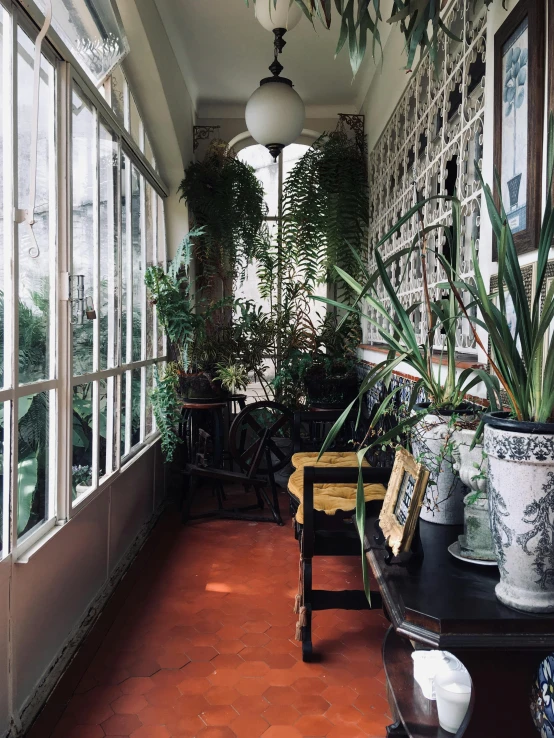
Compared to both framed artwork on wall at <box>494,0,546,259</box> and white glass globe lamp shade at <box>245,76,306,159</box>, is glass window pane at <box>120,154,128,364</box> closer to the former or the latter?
white glass globe lamp shade at <box>245,76,306,159</box>

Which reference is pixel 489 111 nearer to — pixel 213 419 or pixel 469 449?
pixel 469 449

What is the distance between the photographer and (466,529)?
53.8 inches

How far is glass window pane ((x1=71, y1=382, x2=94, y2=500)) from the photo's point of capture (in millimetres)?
2502


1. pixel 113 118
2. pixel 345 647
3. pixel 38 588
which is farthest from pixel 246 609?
pixel 113 118

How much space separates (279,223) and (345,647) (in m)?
3.84

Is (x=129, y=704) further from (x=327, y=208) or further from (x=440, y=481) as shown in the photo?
(x=327, y=208)

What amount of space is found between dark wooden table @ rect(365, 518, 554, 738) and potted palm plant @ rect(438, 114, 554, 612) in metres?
0.05

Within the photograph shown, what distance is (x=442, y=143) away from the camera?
103 inches

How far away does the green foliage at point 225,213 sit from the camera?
4.92m

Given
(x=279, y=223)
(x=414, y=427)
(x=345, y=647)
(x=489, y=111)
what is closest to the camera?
(x=414, y=427)

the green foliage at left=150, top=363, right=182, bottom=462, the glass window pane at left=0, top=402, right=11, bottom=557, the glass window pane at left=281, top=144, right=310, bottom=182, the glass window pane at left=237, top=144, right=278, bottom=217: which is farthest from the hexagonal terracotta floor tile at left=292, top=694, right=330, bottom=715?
the glass window pane at left=281, top=144, right=310, bottom=182

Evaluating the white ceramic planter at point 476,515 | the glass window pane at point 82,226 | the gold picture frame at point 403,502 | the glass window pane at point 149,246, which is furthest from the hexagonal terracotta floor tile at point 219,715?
the glass window pane at point 149,246

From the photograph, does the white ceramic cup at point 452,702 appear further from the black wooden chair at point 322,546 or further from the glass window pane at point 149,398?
the glass window pane at point 149,398

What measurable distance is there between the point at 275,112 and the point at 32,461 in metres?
2.59
